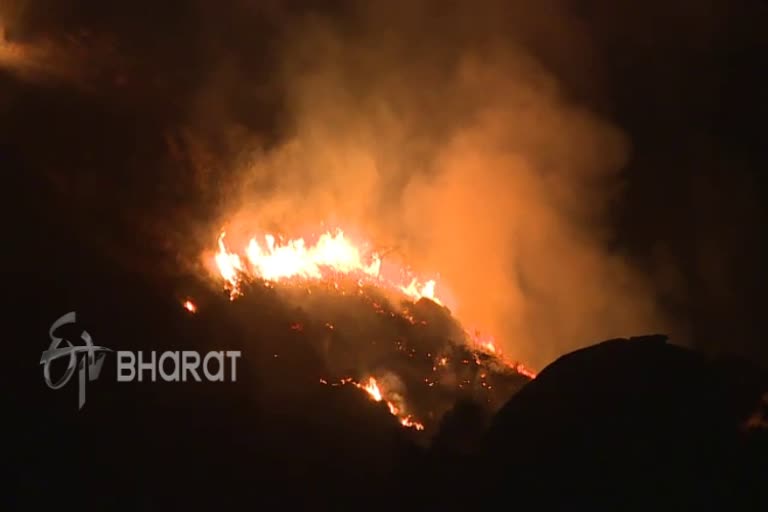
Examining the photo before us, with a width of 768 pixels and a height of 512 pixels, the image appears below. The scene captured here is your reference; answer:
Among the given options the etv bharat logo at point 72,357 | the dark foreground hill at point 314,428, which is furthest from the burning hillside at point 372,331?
the etv bharat logo at point 72,357

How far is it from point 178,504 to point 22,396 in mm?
5058

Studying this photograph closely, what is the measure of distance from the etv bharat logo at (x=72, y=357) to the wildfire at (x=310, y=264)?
4976mm

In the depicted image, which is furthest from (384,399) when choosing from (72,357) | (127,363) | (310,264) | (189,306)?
(72,357)

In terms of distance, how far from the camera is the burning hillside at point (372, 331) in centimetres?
2681

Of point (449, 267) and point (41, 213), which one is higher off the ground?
point (449, 267)

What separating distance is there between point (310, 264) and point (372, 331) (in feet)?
11.3

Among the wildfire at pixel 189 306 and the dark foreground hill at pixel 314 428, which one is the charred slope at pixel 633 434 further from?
the wildfire at pixel 189 306

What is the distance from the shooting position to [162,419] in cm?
2328

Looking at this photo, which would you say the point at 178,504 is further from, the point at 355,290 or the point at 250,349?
the point at 355,290

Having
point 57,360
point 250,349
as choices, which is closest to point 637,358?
point 250,349

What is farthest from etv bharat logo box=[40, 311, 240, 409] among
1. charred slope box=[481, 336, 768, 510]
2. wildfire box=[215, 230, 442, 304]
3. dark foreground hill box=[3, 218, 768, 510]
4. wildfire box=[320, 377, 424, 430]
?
charred slope box=[481, 336, 768, 510]

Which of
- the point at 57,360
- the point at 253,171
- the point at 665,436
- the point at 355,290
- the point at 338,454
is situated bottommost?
the point at 665,436

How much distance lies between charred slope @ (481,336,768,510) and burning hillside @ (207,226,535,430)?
155 inches

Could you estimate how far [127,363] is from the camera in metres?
23.6
